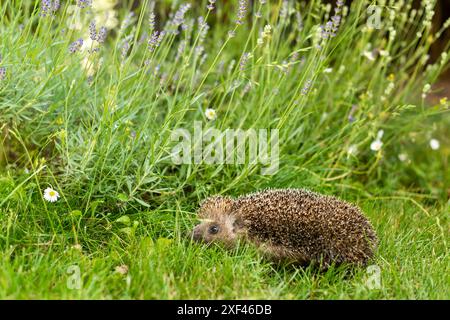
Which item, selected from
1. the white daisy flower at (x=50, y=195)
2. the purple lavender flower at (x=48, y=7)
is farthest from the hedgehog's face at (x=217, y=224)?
the purple lavender flower at (x=48, y=7)

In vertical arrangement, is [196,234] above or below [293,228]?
below

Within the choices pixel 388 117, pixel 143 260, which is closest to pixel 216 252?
pixel 143 260

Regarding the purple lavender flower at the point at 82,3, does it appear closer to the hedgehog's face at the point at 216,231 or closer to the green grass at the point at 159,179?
the green grass at the point at 159,179

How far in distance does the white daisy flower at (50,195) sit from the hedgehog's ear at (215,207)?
93cm

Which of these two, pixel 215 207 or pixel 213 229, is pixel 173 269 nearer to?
pixel 213 229

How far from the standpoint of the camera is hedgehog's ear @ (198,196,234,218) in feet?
13.5

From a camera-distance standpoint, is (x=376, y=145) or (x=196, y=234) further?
(x=376, y=145)

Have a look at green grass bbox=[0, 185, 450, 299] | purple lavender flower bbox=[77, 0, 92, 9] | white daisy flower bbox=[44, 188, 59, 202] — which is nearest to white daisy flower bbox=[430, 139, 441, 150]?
green grass bbox=[0, 185, 450, 299]

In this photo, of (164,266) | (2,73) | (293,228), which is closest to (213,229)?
(293,228)

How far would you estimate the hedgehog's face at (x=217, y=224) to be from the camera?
4039 millimetres

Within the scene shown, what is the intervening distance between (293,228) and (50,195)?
1.56m

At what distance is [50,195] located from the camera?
402 cm

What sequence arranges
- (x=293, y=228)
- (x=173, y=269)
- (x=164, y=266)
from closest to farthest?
(x=164, y=266)
(x=173, y=269)
(x=293, y=228)
